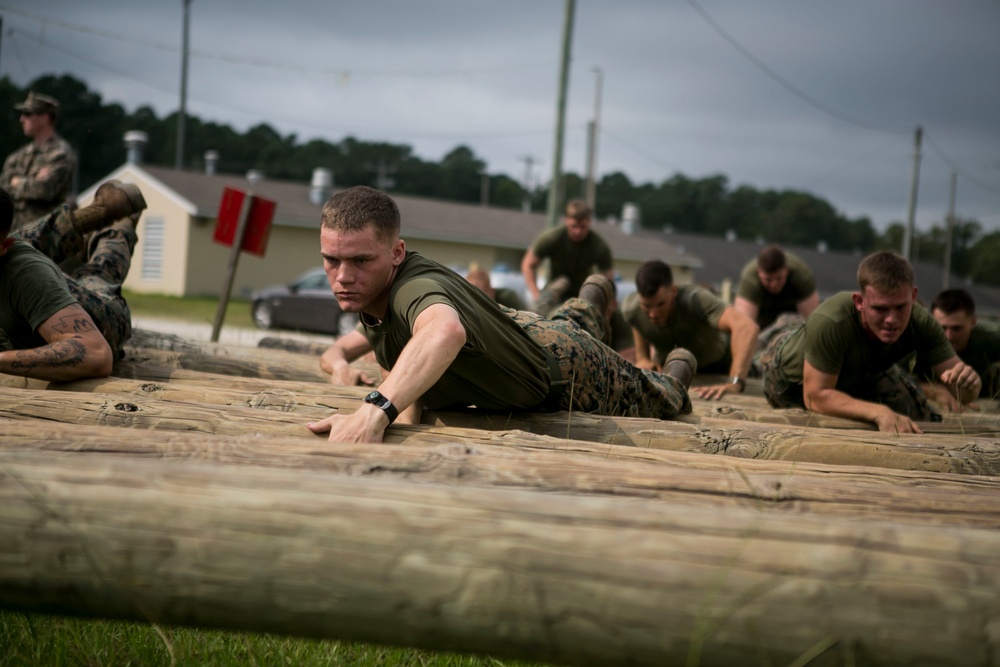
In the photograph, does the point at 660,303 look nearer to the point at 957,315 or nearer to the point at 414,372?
the point at 957,315

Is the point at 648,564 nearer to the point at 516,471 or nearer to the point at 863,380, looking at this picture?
the point at 516,471

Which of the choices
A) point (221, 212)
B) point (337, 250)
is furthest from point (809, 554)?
point (221, 212)

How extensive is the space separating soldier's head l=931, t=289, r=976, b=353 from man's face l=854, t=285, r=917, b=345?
118 inches

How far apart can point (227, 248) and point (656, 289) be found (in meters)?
28.8

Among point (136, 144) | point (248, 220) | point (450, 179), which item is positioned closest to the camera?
point (248, 220)

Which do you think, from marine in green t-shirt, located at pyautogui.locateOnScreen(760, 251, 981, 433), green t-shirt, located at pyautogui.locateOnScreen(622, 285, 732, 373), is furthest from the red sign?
marine in green t-shirt, located at pyautogui.locateOnScreen(760, 251, 981, 433)

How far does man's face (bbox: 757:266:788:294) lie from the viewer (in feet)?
30.1

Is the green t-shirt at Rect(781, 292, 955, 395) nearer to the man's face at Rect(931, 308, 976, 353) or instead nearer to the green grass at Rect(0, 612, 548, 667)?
the man's face at Rect(931, 308, 976, 353)

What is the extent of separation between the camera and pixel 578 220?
34.2ft

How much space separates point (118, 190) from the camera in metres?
6.42

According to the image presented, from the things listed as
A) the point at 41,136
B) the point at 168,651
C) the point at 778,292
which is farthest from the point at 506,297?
the point at 168,651

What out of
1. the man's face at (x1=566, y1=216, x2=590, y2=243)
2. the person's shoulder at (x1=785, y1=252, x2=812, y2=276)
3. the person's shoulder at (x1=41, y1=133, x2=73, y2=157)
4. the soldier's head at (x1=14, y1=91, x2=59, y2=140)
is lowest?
the person's shoulder at (x1=785, y1=252, x2=812, y2=276)

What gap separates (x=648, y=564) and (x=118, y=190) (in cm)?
559

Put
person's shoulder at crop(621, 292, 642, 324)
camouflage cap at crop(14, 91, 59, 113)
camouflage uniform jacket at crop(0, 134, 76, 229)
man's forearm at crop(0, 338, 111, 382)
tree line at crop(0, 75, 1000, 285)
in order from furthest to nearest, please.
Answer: tree line at crop(0, 75, 1000, 285) → camouflage cap at crop(14, 91, 59, 113) → camouflage uniform jacket at crop(0, 134, 76, 229) → person's shoulder at crop(621, 292, 642, 324) → man's forearm at crop(0, 338, 111, 382)
